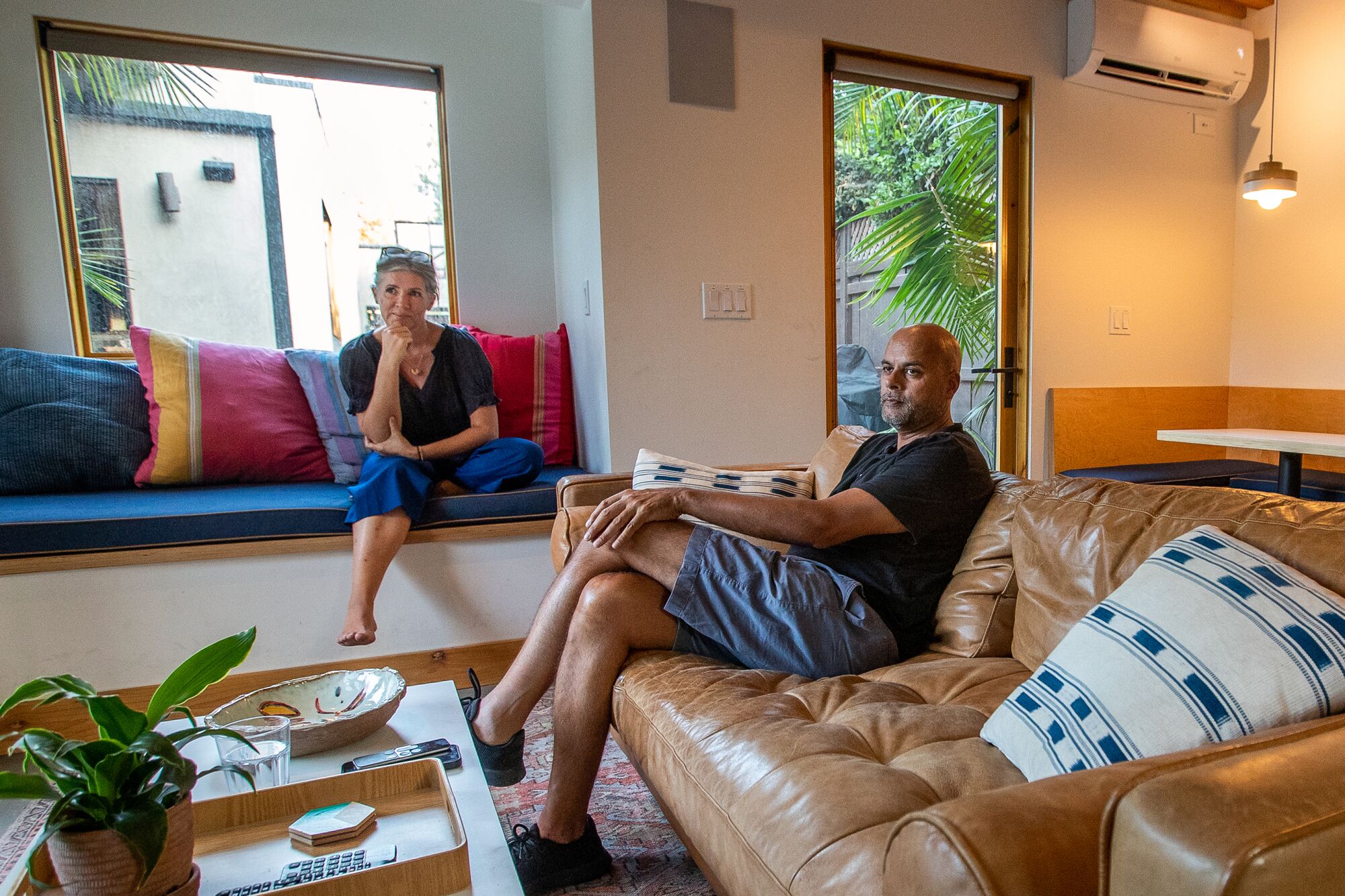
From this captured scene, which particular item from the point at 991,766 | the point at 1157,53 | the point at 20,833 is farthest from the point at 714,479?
the point at 1157,53

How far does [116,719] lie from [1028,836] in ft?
2.66

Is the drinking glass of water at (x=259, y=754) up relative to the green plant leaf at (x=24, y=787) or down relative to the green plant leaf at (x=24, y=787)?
down

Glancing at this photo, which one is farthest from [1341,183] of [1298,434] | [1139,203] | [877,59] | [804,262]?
[804,262]

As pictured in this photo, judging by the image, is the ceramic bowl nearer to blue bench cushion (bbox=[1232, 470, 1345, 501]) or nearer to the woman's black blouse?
the woman's black blouse

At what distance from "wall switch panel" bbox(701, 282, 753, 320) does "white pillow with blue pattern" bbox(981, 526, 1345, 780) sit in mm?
1846

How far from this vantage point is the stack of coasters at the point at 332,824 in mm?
919

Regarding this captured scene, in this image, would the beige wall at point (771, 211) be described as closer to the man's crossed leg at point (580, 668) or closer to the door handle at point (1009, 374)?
the door handle at point (1009, 374)

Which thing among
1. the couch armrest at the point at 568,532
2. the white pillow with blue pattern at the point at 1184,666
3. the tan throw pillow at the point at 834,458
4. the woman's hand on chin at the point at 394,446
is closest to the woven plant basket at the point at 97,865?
the white pillow with blue pattern at the point at 1184,666

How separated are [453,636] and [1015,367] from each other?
2524 mm

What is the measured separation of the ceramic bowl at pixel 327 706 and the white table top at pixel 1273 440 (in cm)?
262

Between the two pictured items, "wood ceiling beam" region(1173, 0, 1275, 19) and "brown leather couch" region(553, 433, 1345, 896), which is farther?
"wood ceiling beam" region(1173, 0, 1275, 19)

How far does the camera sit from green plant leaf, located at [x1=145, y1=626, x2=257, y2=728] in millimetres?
768

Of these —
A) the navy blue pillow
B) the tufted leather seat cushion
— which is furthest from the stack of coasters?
the navy blue pillow

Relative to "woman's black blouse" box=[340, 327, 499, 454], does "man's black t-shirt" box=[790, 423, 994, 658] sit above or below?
below
